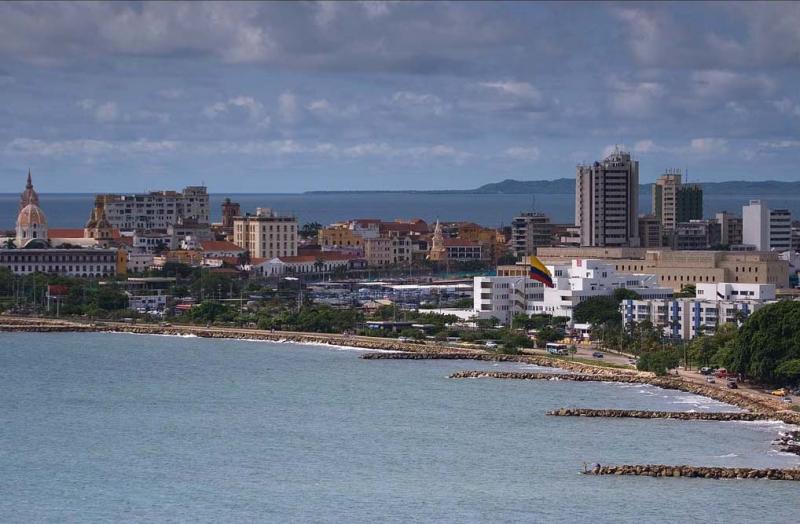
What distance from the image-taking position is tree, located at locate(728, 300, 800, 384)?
4372 centimetres

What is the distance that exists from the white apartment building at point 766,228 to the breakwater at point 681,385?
49689 millimetres

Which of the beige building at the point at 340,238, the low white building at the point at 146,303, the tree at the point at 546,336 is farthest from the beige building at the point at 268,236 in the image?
the tree at the point at 546,336

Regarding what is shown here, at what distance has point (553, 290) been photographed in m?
62.7

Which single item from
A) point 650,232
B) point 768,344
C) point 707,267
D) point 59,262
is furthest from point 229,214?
point 768,344

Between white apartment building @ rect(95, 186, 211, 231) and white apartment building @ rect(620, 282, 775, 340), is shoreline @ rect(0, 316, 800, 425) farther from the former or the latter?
white apartment building @ rect(95, 186, 211, 231)

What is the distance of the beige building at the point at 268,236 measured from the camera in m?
97.4

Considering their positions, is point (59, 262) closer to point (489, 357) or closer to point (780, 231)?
point (489, 357)

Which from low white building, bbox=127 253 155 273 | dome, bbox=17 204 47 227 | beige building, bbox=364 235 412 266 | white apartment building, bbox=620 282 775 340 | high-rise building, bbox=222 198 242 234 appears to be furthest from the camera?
high-rise building, bbox=222 198 242 234

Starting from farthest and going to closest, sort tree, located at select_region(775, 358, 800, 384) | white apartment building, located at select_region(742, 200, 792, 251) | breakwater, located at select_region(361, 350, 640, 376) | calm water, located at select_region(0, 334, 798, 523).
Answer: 1. white apartment building, located at select_region(742, 200, 792, 251)
2. breakwater, located at select_region(361, 350, 640, 376)
3. tree, located at select_region(775, 358, 800, 384)
4. calm water, located at select_region(0, 334, 798, 523)

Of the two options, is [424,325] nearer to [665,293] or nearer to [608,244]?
[665,293]

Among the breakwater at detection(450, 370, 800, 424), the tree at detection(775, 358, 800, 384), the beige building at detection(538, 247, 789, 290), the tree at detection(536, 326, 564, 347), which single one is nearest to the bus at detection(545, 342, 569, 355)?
the tree at detection(536, 326, 564, 347)

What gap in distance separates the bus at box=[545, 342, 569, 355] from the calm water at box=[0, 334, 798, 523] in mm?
5300

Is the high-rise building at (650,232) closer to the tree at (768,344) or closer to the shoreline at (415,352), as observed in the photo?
the shoreline at (415,352)

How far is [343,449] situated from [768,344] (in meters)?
12.8
